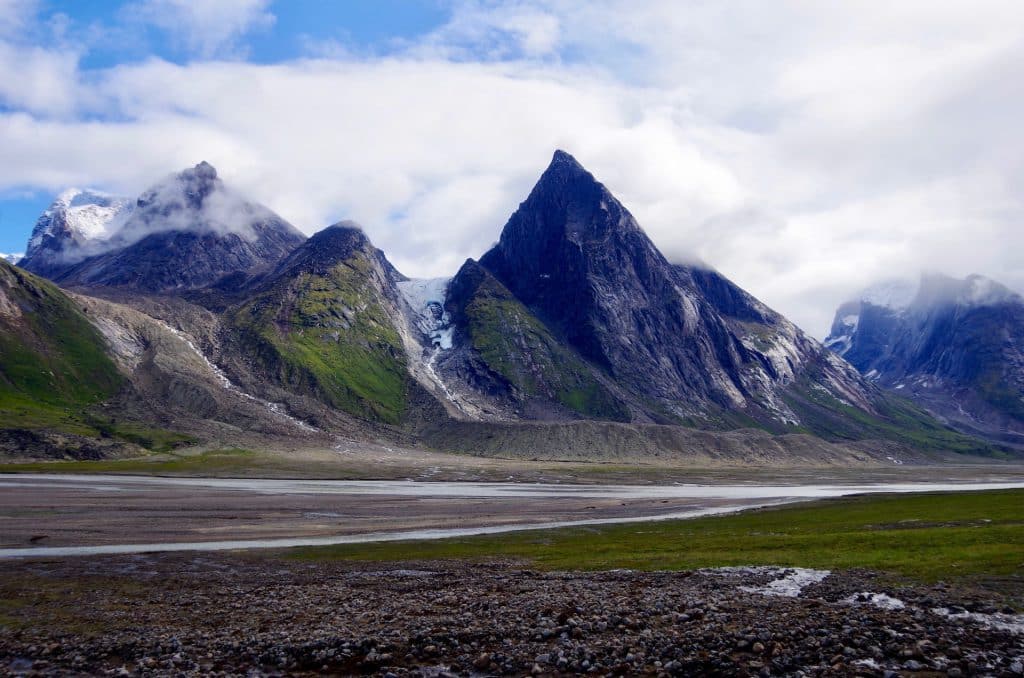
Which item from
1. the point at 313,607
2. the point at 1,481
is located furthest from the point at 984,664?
the point at 1,481

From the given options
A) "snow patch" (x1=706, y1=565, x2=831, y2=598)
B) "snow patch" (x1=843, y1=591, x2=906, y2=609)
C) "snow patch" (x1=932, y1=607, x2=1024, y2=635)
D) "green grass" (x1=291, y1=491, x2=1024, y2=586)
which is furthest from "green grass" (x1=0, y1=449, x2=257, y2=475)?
"snow patch" (x1=932, y1=607, x2=1024, y2=635)

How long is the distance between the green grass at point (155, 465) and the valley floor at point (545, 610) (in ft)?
424

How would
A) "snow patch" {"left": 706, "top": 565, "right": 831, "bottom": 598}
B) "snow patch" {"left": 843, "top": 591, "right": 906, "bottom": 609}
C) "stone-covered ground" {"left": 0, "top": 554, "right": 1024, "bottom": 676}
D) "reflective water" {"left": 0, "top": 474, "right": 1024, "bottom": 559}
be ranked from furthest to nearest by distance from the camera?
1. "reflective water" {"left": 0, "top": 474, "right": 1024, "bottom": 559}
2. "snow patch" {"left": 706, "top": 565, "right": 831, "bottom": 598}
3. "snow patch" {"left": 843, "top": 591, "right": 906, "bottom": 609}
4. "stone-covered ground" {"left": 0, "top": 554, "right": 1024, "bottom": 676}

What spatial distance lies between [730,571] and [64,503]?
87656mm

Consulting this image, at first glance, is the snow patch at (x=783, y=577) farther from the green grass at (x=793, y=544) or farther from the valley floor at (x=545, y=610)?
the green grass at (x=793, y=544)

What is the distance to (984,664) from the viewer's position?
19141 mm

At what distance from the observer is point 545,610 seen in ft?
95.2

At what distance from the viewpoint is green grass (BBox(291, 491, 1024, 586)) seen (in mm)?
36562

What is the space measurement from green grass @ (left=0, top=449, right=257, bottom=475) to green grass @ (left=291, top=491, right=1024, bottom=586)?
130m

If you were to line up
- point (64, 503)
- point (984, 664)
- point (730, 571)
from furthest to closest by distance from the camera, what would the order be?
1. point (64, 503)
2. point (730, 571)
3. point (984, 664)

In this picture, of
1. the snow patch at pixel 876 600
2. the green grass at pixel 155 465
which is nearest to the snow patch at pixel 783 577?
the snow patch at pixel 876 600

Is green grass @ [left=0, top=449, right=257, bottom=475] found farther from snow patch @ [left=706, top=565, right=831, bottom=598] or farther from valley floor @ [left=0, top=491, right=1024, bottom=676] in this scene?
snow patch @ [left=706, top=565, right=831, bottom=598]

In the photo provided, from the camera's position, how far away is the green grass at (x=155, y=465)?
15875cm

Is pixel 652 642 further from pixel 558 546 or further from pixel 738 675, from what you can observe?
pixel 558 546
